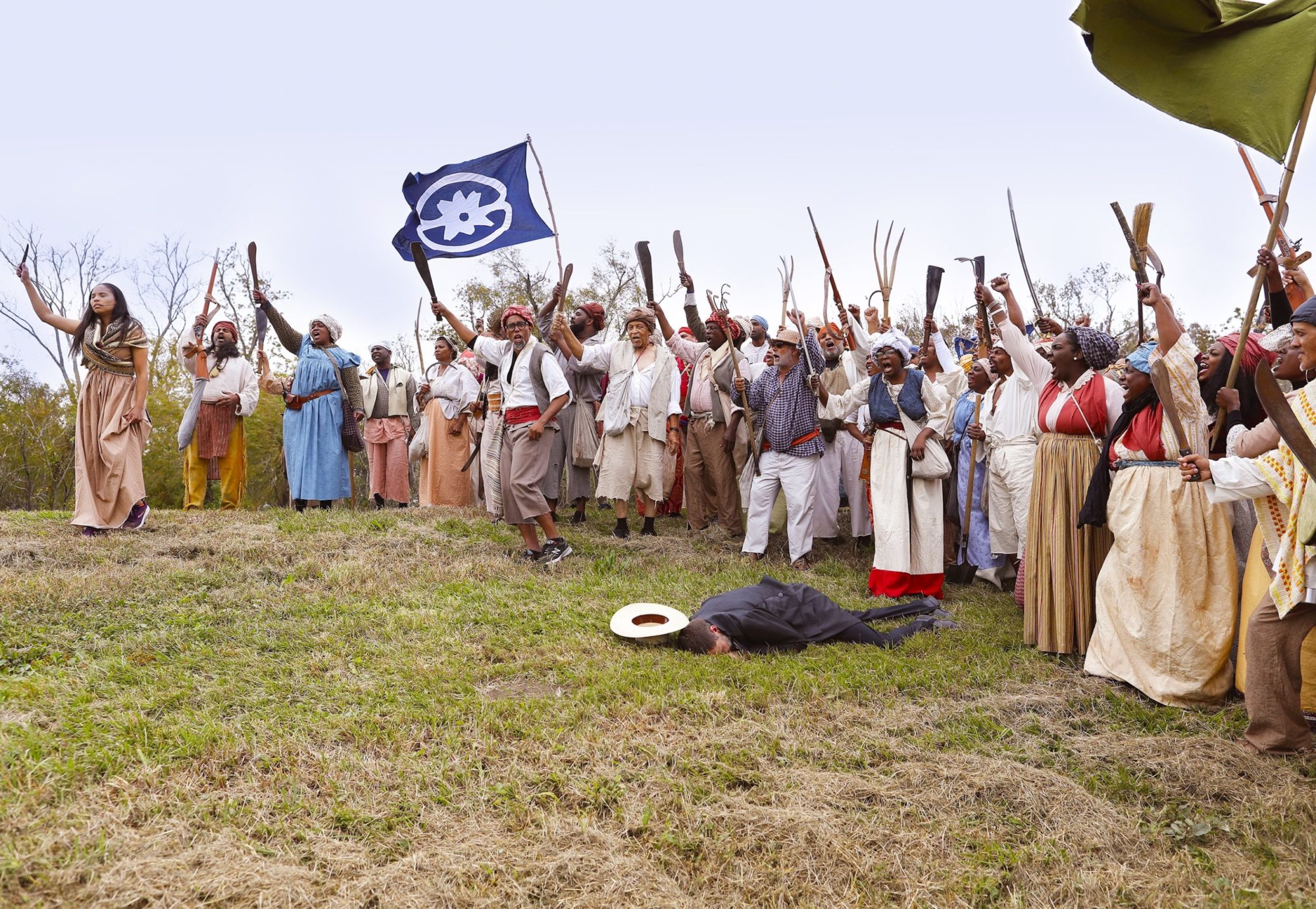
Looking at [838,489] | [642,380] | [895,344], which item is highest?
[895,344]

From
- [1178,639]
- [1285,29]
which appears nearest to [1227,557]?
[1178,639]

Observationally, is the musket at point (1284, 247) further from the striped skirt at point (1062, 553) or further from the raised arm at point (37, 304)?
the raised arm at point (37, 304)

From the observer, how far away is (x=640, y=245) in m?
8.48

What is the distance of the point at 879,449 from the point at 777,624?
2.31m

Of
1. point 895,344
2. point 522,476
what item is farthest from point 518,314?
Answer: point 895,344

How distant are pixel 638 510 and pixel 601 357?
1.78 meters

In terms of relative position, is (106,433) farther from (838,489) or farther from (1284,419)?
(1284,419)

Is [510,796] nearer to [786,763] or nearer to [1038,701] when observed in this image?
[786,763]

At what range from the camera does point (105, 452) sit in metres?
6.93

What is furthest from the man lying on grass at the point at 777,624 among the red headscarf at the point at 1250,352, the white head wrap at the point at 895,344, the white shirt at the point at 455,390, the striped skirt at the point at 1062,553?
the white shirt at the point at 455,390

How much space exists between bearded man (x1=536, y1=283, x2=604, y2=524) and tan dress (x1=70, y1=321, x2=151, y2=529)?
3.47m

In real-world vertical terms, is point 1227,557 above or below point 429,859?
above

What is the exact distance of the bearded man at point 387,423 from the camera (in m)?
10.2

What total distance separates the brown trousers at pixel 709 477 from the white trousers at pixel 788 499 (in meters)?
0.86
